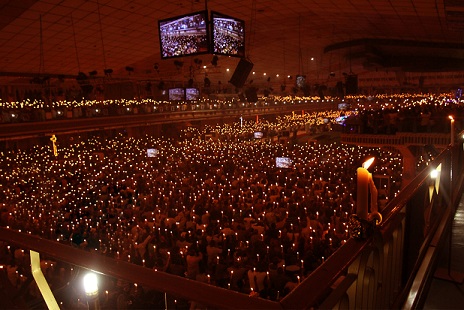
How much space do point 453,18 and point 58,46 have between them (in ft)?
46.8

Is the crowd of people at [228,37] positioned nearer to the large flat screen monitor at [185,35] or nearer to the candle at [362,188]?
the large flat screen monitor at [185,35]

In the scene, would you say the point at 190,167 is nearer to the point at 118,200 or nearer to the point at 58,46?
the point at 118,200

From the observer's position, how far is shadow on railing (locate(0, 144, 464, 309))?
982 mm

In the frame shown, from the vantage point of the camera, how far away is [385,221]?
5.32 feet

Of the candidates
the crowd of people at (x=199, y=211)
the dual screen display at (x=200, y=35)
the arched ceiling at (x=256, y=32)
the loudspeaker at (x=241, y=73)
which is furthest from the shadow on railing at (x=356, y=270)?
the loudspeaker at (x=241, y=73)

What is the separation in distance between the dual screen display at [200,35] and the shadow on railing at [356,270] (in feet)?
17.1

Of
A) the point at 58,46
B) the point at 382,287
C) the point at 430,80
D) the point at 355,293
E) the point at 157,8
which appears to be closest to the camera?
the point at 355,293

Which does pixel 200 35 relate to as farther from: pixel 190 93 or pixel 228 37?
pixel 190 93

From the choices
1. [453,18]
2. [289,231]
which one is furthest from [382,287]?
[453,18]

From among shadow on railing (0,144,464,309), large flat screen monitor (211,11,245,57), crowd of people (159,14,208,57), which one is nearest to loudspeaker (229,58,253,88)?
large flat screen monitor (211,11,245,57)

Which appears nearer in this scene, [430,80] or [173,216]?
[173,216]

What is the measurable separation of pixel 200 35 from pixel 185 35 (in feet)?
1.38

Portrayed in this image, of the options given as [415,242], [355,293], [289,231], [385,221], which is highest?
[385,221]

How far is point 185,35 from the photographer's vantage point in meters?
7.41
